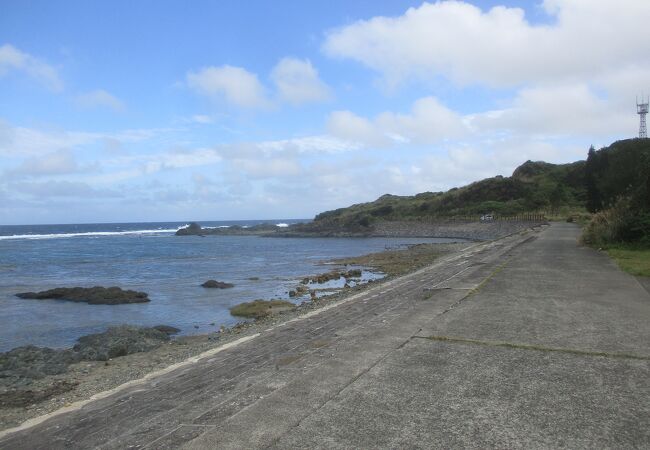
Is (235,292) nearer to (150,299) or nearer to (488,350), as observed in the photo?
(150,299)

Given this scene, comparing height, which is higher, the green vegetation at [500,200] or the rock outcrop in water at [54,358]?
the green vegetation at [500,200]

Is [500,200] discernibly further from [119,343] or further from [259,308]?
[119,343]

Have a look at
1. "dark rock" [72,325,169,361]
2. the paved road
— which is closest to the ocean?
"dark rock" [72,325,169,361]

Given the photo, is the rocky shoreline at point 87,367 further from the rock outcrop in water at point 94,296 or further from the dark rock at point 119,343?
the rock outcrop in water at point 94,296

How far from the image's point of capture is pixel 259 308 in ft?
54.7

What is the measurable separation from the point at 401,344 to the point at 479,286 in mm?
5591

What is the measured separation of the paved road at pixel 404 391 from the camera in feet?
12.2

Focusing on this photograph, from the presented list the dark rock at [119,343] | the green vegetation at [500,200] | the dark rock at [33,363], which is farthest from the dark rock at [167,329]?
the green vegetation at [500,200]

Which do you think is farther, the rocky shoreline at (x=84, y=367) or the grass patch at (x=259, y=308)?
the grass patch at (x=259, y=308)

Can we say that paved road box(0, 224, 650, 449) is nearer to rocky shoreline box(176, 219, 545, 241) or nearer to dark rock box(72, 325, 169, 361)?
dark rock box(72, 325, 169, 361)

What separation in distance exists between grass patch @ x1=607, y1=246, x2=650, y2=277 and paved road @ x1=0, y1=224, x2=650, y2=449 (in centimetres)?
558

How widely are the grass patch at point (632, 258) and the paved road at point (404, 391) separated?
558cm

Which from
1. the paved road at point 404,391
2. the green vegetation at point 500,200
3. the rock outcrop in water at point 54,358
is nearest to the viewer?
the paved road at point 404,391

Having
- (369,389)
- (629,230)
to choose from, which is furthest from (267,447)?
(629,230)
